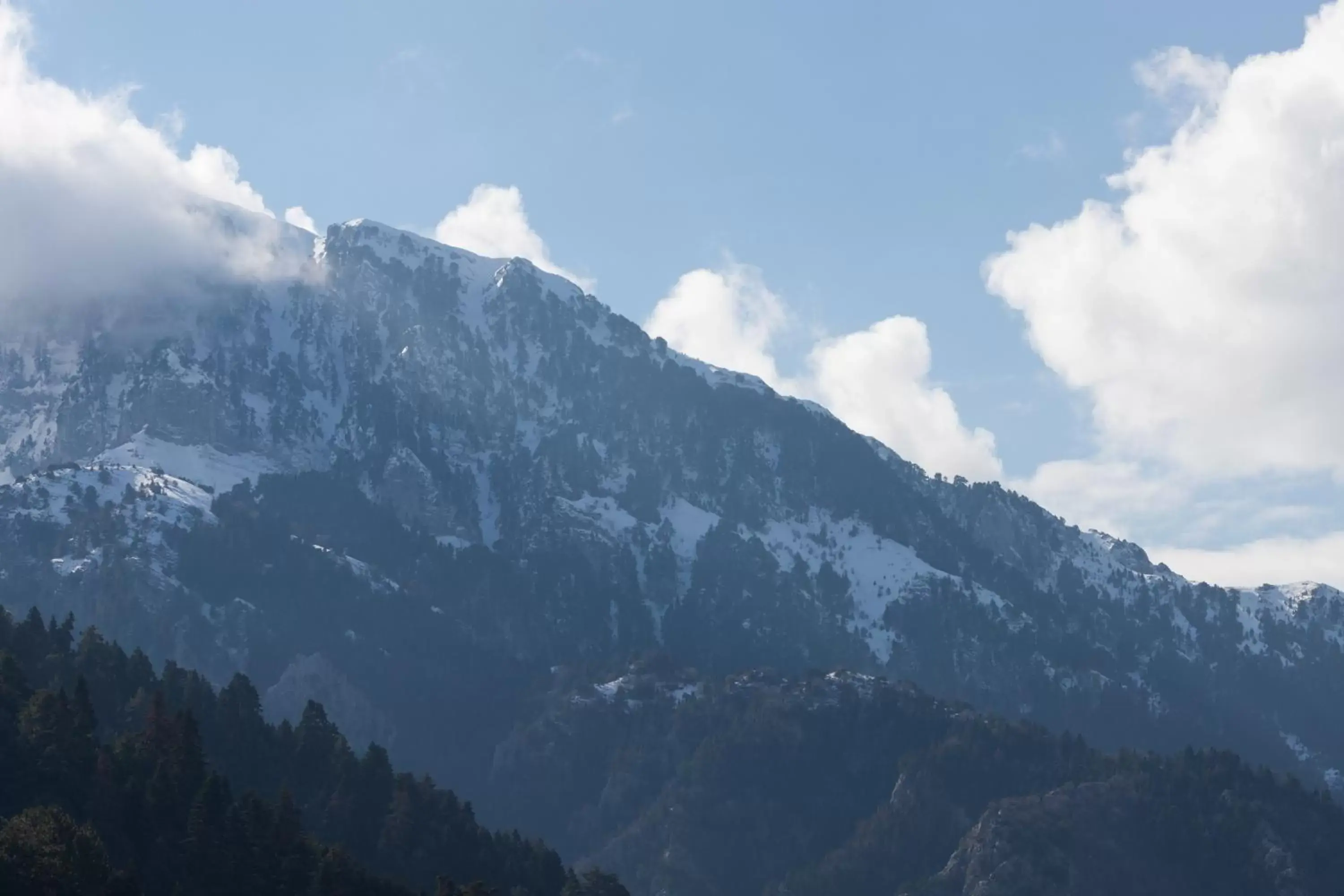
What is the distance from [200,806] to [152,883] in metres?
11.4

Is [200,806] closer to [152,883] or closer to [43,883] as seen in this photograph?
[152,883]

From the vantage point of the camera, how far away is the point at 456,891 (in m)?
193

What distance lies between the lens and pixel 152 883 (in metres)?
184

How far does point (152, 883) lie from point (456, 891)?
26347 millimetres

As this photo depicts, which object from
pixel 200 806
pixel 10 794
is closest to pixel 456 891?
pixel 200 806

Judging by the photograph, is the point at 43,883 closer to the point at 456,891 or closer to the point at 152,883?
the point at 152,883

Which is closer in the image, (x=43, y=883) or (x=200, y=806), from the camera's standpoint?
(x=43, y=883)

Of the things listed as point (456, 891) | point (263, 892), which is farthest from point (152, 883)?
point (456, 891)

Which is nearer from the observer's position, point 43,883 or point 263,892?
point 43,883

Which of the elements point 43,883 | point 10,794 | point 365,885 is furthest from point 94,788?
point 43,883

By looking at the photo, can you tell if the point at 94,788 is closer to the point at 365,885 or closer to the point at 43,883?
the point at 365,885

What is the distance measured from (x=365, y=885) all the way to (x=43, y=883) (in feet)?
143

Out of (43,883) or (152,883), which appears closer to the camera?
(43,883)

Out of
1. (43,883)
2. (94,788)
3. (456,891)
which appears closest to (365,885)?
(456,891)
